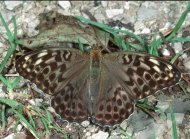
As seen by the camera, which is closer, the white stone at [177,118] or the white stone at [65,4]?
the white stone at [177,118]

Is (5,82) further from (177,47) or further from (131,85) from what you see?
(177,47)

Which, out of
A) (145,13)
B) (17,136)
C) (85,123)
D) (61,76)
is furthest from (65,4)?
(17,136)

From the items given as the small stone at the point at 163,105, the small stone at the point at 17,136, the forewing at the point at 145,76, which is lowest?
the small stone at the point at 17,136

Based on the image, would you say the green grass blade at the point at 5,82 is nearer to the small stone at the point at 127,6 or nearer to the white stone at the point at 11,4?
the white stone at the point at 11,4

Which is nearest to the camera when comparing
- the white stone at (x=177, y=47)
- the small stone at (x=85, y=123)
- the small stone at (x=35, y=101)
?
the small stone at (x=85, y=123)

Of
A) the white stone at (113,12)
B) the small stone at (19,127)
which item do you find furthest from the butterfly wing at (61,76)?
the white stone at (113,12)

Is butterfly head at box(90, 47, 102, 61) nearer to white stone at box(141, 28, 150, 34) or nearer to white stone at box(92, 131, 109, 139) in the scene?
white stone at box(92, 131, 109, 139)

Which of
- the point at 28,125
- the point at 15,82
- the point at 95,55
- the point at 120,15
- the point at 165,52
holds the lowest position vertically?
the point at 28,125
